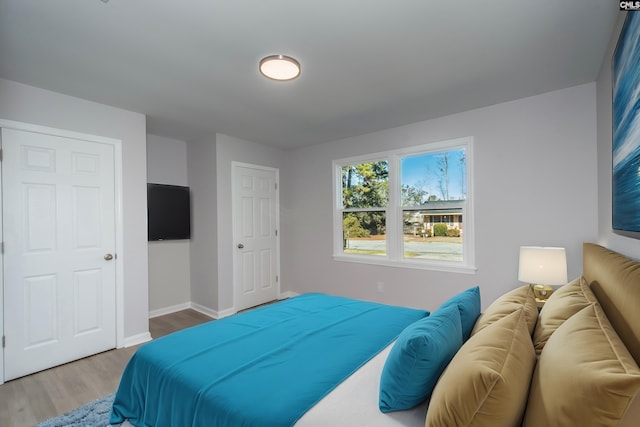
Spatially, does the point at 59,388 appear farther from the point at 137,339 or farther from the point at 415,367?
the point at 415,367

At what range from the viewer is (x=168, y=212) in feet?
13.4

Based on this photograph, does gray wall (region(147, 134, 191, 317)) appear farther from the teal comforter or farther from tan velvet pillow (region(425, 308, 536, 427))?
tan velvet pillow (region(425, 308, 536, 427))

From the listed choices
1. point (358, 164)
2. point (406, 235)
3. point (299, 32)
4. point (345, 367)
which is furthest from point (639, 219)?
point (358, 164)

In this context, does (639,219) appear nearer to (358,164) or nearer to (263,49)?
(263,49)

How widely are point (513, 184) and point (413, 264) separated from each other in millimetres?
1381

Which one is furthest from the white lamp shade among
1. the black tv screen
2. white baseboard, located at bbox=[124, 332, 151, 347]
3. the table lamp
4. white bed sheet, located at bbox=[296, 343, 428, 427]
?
the black tv screen

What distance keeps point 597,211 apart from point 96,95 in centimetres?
464

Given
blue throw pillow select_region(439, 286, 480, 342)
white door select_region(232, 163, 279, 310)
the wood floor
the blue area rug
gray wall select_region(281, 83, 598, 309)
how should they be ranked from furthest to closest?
white door select_region(232, 163, 279, 310) < gray wall select_region(281, 83, 598, 309) < the wood floor < the blue area rug < blue throw pillow select_region(439, 286, 480, 342)

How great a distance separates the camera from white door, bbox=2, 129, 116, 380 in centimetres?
249

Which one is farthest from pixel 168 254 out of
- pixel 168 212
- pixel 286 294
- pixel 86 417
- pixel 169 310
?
pixel 86 417

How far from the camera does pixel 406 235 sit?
379cm

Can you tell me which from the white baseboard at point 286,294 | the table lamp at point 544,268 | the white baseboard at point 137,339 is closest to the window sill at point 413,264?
the table lamp at point 544,268

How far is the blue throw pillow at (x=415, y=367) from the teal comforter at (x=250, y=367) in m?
0.28

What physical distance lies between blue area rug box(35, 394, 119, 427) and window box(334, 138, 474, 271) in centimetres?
300
